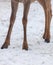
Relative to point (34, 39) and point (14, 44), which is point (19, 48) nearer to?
point (14, 44)

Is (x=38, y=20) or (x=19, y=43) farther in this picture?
(x=38, y=20)

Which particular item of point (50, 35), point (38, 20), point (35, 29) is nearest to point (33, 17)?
point (38, 20)

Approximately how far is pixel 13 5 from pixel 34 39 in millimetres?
1153

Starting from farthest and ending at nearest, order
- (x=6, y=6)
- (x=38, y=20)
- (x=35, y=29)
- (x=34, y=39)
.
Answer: (x=6, y=6) < (x=38, y=20) < (x=35, y=29) < (x=34, y=39)

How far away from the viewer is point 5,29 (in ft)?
30.3

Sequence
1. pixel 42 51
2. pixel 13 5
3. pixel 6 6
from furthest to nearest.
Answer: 1. pixel 6 6
2. pixel 13 5
3. pixel 42 51

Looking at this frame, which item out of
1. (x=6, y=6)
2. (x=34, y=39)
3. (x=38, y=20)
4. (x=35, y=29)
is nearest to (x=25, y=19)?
(x=34, y=39)

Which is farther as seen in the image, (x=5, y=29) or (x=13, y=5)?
(x=5, y=29)

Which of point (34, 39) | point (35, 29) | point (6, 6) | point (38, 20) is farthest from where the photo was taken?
point (6, 6)

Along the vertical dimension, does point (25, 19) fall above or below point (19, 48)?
above

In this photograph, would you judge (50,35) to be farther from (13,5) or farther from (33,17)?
(33,17)

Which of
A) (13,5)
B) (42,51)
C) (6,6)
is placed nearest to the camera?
(42,51)

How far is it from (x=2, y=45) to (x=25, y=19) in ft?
2.65

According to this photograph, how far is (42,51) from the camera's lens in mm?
6719
